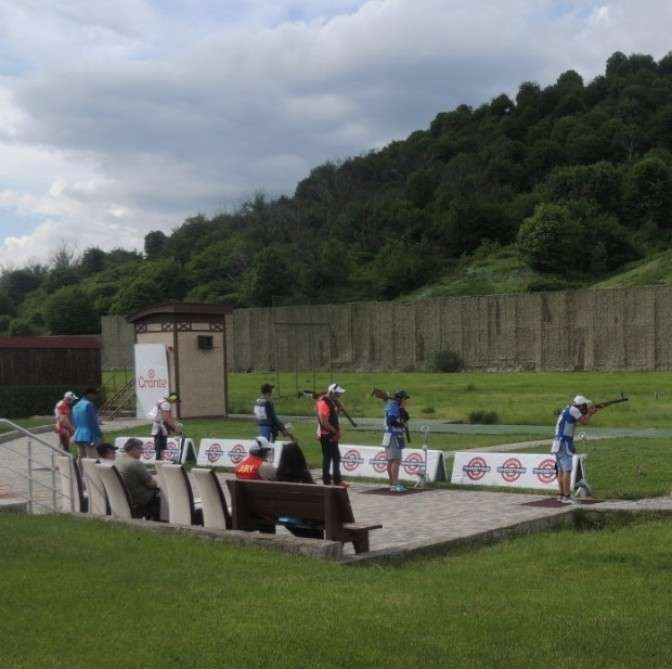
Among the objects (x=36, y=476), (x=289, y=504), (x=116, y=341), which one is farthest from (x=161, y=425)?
(x=116, y=341)

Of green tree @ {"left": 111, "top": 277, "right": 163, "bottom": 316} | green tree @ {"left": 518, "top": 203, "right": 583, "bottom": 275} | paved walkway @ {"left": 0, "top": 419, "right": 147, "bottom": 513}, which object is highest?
green tree @ {"left": 518, "top": 203, "right": 583, "bottom": 275}

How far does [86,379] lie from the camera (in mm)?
40562

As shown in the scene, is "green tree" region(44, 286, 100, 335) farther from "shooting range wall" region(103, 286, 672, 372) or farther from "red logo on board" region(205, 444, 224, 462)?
"red logo on board" region(205, 444, 224, 462)

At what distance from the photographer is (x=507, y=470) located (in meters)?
17.4

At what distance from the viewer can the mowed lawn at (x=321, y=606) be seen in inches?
254

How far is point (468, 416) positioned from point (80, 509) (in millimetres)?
20091

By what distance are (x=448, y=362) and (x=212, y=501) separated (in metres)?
59.8

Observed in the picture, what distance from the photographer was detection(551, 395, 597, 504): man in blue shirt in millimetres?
14760

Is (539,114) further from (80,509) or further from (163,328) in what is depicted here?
(80,509)

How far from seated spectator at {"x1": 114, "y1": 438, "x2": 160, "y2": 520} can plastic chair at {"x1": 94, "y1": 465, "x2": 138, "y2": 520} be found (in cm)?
7

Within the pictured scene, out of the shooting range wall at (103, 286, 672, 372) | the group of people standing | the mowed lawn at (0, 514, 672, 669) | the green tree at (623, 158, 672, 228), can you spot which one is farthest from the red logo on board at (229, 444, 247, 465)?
the green tree at (623, 158, 672, 228)

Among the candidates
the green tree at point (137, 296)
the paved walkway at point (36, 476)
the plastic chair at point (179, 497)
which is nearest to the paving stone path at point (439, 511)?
the paved walkway at point (36, 476)

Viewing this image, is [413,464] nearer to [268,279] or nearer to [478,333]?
[478,333]

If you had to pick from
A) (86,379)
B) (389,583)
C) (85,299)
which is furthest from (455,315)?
(389,583)
